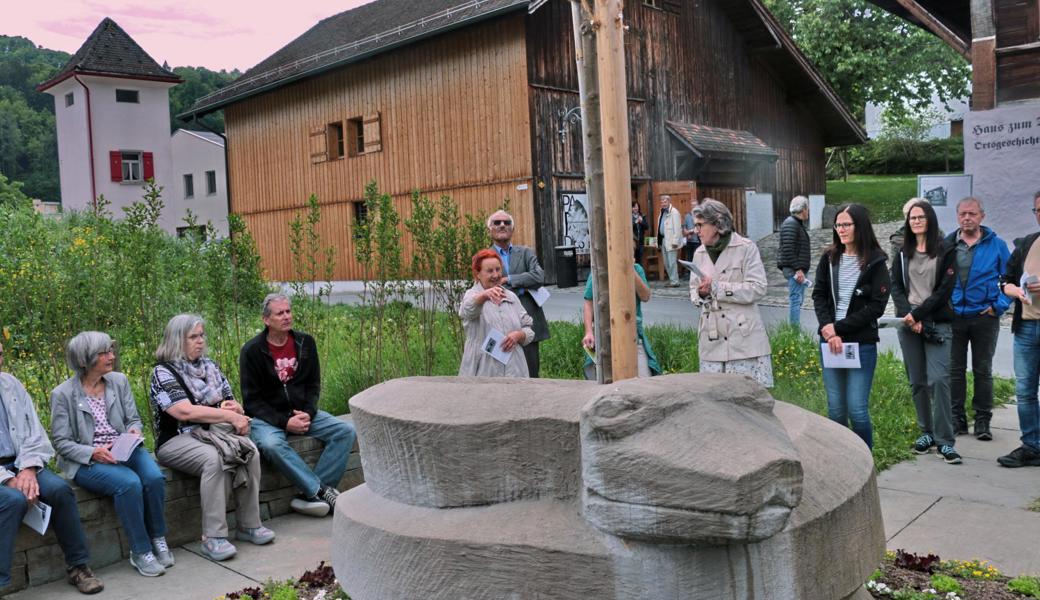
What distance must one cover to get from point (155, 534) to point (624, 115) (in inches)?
125

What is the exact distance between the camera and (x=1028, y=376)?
5441 mm

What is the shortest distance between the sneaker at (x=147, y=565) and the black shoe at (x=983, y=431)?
5597 millimetres

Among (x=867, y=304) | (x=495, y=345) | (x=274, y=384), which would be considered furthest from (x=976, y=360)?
(x=274, y=384)

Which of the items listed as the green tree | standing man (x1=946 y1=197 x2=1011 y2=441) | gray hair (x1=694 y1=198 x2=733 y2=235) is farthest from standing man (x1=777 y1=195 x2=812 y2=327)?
the green tree

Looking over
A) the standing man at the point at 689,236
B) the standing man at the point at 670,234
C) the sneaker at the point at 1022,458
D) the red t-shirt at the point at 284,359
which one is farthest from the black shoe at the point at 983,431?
the standing man at the point at 670,234

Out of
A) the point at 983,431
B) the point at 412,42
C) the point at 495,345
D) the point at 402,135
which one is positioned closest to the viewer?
the point at 495,345

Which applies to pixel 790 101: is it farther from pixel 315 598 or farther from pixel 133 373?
pixel 315 598

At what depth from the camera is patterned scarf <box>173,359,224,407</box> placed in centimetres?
466

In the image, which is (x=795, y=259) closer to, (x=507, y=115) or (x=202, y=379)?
(x=202, y=379)

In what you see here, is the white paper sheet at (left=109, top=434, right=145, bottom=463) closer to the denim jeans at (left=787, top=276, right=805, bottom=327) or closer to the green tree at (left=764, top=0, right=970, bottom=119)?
the denim jeans at (left=787, top=276, right=805, bottom=327)

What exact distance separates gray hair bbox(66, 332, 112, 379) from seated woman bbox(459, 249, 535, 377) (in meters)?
2.06

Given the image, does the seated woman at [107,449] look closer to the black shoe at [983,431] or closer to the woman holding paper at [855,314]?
the woman holding paper at [855,314]

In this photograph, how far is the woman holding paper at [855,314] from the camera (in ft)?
16.4

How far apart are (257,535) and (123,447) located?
0.87m
